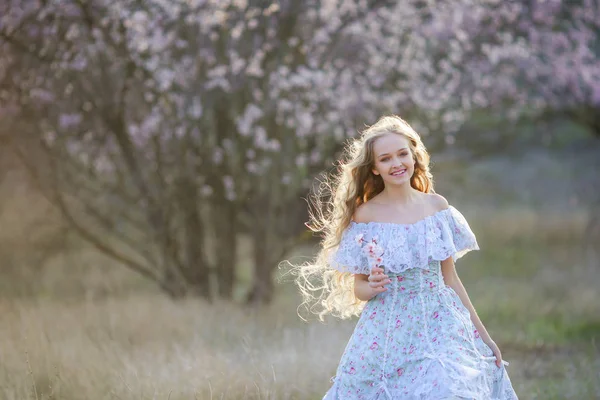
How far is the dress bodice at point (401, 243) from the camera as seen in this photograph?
408 cm

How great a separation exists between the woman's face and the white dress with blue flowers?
22cm

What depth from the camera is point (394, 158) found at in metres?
4.20

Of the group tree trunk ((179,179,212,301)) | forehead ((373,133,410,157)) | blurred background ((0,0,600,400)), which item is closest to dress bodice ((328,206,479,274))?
forehead ((373,133,410,157))

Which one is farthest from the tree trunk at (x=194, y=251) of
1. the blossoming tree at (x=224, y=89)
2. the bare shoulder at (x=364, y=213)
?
the bare shoulder at (x=364, y=213)

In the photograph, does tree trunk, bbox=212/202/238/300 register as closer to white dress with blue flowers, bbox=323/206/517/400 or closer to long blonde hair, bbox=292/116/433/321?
long blonde hair, bbox=292/116/433/321

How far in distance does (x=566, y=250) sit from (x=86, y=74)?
30.9 ft

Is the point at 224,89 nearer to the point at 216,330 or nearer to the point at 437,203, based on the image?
the point at 216,330

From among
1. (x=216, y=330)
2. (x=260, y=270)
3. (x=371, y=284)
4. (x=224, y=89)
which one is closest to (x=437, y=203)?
(x=371, y=284)

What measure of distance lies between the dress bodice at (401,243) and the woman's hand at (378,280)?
0.04 meters

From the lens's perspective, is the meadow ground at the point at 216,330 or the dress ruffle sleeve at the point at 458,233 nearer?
the dress ruffle sleeve at the point at 458,233

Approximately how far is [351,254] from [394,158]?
1.58 ft

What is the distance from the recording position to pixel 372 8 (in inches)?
346

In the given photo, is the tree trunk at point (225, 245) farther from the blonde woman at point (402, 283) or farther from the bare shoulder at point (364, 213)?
the bare shoulder at point (364, 213)

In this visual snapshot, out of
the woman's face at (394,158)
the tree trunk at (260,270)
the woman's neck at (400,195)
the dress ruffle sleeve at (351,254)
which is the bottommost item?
the tree trunk at (260,270)
